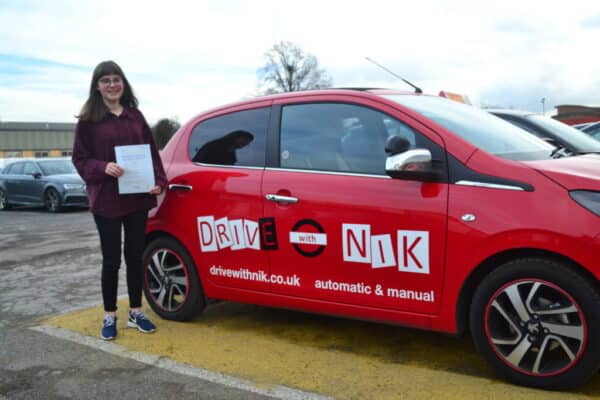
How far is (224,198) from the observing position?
14.5ft

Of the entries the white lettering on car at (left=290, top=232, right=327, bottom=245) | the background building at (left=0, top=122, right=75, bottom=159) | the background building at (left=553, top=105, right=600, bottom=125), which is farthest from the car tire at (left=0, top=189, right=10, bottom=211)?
the background building at (left=0, top=122, right=75, bottom=159)

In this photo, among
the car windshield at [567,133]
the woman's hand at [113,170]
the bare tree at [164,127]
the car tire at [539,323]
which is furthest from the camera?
the bare tree at [164,127]

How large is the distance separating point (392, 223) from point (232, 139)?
1.56 meters

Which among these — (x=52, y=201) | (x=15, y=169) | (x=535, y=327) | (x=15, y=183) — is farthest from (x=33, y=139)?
(x=535, y=327)

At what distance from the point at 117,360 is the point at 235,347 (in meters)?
0.77

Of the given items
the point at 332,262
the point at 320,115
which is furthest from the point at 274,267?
the point at 320,115

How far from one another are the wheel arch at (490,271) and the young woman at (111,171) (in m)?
2.27

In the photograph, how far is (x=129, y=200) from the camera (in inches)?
178

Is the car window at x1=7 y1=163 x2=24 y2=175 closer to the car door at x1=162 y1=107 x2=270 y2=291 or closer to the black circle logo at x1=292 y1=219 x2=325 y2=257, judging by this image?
the car door at x1=162 y1=107 x2=270 y2=291

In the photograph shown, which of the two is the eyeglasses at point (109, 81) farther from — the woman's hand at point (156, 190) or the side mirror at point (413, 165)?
the side mirror at point (413, 165)

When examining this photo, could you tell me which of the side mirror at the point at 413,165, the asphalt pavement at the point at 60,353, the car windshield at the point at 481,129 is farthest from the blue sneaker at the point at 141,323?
the car windshield at the point at 481,129

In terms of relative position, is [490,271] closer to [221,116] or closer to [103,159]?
[221,116]

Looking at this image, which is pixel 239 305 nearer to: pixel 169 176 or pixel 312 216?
pixel 169 176

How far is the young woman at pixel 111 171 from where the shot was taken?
176 inches
